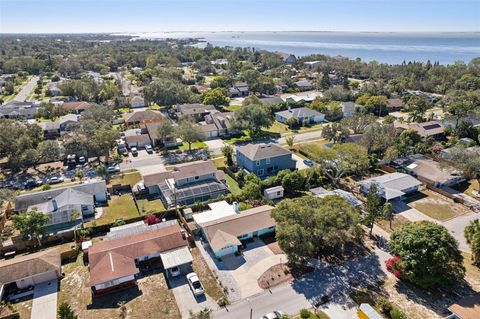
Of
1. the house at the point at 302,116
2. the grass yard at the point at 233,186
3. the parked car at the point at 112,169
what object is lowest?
the grass yard at the point at 233,186

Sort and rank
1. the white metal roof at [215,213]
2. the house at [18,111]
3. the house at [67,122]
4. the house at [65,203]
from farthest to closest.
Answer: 1. the house at [18,111]
2. the house at [67,122]
3. the house at [65,203]
4. the white metal roof at [215,213]

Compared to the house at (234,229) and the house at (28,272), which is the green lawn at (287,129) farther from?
the house at (28,272)

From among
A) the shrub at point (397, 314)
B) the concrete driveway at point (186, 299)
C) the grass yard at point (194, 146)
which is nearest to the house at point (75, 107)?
the grass yard at point (194, 146)

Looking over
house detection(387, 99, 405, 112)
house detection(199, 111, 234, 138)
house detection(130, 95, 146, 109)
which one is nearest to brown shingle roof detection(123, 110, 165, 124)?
house detection(199, 111, 234, 138)

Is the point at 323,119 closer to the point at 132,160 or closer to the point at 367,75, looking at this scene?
the point at 132,160

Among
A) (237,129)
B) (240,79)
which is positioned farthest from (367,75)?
(237,129)

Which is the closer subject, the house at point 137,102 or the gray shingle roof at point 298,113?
the gray shingle roof at point 298,113
